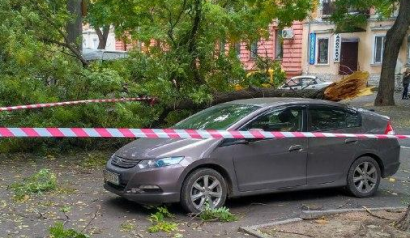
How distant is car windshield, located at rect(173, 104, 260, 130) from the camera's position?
24.4ft

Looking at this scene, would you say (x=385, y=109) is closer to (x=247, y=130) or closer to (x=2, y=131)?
(x=247, y=130)

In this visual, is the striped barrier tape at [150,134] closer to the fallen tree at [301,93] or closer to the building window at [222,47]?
the fallen tree at [301,93]

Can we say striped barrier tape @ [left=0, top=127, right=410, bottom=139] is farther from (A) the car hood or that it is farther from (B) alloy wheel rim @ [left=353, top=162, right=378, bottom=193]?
(B) alloy wheel rim @ [left=353, top=162, right=378, bottom=193]

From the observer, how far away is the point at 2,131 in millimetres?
5906

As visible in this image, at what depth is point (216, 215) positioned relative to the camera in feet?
22.1

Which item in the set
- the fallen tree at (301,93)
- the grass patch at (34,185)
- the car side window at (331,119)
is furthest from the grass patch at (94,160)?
the car side window at (331,119)

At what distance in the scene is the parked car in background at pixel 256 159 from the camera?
6754 mm

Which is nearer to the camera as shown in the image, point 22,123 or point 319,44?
point 22,123

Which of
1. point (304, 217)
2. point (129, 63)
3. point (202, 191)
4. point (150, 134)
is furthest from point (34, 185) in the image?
point (129, 63)

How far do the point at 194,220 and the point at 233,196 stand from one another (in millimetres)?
650

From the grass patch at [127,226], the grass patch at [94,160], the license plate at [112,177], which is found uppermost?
the license plate at [112,177]

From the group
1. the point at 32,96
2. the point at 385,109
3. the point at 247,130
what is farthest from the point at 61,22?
the point at 385,109

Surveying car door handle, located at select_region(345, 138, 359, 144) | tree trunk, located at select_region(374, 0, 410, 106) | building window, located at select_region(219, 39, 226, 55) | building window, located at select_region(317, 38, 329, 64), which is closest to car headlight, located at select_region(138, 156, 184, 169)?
car door handle, located at select_region(345, 138, 359, 144)

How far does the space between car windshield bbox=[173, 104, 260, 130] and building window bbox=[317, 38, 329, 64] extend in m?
32.9
